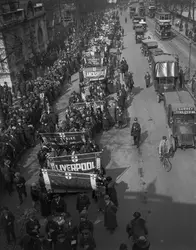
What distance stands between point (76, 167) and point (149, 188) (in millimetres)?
3313

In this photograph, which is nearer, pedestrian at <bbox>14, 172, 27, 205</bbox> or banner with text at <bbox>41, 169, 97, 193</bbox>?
banner with text at <bbox>41, 169, 97, 193</bbox>

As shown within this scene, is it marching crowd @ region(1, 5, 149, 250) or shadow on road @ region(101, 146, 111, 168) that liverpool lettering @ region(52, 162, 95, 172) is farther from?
shadow on road @ region(101, 146, 111, 168)

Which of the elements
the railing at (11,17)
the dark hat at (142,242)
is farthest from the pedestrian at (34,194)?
the railing at (11,17)

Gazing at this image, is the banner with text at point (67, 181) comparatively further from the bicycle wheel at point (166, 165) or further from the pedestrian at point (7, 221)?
the bicycle wheel at point (166, 165)

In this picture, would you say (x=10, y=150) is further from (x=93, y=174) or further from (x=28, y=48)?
(x=28, y=48)

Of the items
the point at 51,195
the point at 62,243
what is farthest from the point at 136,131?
the point at 62,243

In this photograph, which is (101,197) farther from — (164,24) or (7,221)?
(164,24)

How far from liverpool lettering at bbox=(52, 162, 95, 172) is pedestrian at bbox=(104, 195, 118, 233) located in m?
2.77

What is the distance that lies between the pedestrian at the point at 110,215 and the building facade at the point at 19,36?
17.3m

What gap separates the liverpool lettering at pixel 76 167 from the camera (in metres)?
13.5

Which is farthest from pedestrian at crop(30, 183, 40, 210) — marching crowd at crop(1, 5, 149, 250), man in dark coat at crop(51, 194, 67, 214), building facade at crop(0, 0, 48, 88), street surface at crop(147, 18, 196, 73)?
street surface at crop(147, 18, 196, 73)

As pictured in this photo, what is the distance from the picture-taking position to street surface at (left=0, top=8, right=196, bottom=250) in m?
11.1

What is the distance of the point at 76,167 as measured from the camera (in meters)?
13.5

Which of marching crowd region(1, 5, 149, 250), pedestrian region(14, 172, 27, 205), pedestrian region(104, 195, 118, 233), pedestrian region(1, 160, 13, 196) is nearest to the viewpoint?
marching crowd region(1, 5, 149, 250)
